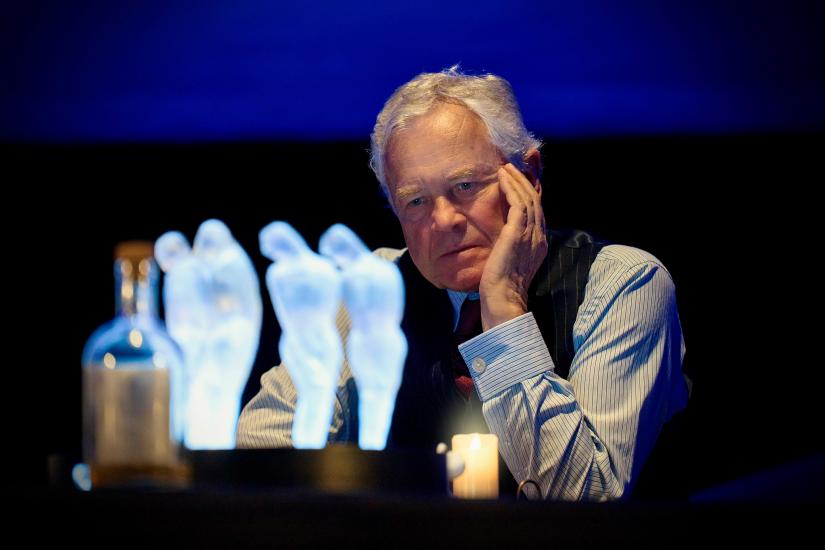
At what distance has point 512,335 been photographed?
1.57 meters

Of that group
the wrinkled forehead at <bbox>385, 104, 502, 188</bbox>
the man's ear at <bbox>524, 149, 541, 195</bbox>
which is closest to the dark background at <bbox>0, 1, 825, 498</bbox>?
the man's ear at <bbox>524, 149, 541, 195</bbox>

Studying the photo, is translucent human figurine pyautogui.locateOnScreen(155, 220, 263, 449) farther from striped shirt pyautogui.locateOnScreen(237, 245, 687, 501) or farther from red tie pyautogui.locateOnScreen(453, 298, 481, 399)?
red tie pyautogui.locateOnScreen(453, 298, 481, 399)

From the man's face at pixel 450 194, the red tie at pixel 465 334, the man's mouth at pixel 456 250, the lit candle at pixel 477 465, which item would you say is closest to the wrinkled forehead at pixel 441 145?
the man's face at pixel 450 194

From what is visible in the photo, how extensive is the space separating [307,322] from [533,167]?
621mm

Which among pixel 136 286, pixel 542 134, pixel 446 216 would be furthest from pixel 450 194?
pixel 542 134

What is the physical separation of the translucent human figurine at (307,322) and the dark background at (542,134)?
1.12 m

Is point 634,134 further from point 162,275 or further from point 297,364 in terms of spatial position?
point 297,364

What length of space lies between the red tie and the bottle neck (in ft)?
3.01

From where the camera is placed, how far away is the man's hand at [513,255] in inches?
64.6

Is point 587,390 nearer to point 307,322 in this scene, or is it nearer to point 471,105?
point 307,322

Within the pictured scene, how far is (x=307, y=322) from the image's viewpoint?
1.59m

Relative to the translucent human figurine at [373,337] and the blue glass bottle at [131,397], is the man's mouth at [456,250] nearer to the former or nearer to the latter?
the translucent human figurine at [373,337]

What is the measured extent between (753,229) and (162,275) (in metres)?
1.65

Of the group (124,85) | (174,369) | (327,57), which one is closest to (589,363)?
(174,369)
